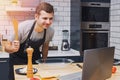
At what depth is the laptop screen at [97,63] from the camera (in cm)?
111

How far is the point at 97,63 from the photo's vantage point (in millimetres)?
1197

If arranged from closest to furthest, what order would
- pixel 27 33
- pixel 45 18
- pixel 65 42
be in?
pixel 45 18 → pixel 27 33 → pixel 65 42

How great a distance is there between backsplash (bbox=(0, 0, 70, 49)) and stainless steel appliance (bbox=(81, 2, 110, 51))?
1.52 feet

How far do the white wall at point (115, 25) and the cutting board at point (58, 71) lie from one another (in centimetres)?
119

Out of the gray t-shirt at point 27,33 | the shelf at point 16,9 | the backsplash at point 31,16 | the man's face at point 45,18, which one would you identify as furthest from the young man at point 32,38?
the backsplash at point 31,16

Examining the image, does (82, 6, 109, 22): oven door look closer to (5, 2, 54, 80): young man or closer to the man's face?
(5, 2, 54, 80): young man

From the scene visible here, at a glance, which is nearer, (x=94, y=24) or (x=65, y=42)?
(x=94, y=24)

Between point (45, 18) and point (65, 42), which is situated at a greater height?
point (45, 18)

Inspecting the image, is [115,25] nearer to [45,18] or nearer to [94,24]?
[94,24]

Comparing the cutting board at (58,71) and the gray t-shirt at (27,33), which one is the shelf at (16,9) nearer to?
the gray t-shirt at (27,33)

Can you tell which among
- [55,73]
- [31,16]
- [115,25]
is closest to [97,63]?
[55,73]

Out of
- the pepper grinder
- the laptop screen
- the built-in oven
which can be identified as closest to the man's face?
the laptop screen

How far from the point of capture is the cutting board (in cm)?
139

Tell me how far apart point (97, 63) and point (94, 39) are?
5.57 ft
